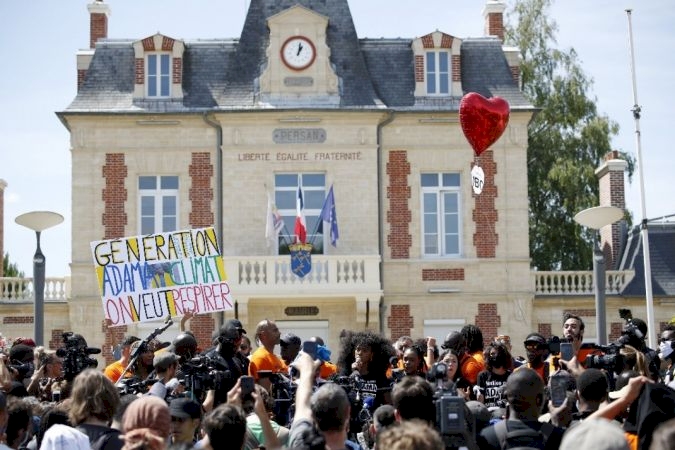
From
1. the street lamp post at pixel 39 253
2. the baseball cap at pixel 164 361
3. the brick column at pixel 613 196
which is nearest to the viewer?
the baseball cap at pixel 164 361

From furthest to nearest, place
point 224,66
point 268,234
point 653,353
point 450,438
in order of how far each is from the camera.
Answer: point 224,66 < point 268,234 < point 653,353 < point 450,438

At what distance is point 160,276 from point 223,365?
788cm

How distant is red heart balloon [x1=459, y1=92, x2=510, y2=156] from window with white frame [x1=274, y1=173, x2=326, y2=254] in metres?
7.48

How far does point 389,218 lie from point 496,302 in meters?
3.06

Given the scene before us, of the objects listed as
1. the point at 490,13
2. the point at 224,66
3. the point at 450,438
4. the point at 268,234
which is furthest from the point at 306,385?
the point at 490,13

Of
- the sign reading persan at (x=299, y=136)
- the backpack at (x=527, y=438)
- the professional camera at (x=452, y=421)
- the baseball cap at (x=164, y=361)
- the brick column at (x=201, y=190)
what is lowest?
the backpack at (x=527, y=438)

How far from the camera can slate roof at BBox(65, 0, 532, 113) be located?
29.4m

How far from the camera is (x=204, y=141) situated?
29141mm

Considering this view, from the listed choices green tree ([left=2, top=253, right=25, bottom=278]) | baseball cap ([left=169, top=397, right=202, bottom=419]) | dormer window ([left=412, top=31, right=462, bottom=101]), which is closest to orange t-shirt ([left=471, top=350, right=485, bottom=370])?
baseball cap ([left=169, top=397, right=202, bottom=419])

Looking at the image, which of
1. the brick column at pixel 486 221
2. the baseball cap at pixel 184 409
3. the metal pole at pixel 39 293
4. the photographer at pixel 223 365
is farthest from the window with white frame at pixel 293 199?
the baseball cap at pixel 184 409

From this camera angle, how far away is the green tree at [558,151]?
38125 mm

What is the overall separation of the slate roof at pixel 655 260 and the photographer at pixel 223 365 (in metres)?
21.3

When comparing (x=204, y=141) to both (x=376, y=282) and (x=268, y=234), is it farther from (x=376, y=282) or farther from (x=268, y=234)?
(x=376, y=282)

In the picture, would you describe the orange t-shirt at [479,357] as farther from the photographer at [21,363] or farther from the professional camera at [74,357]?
the photographer at [21,363]
